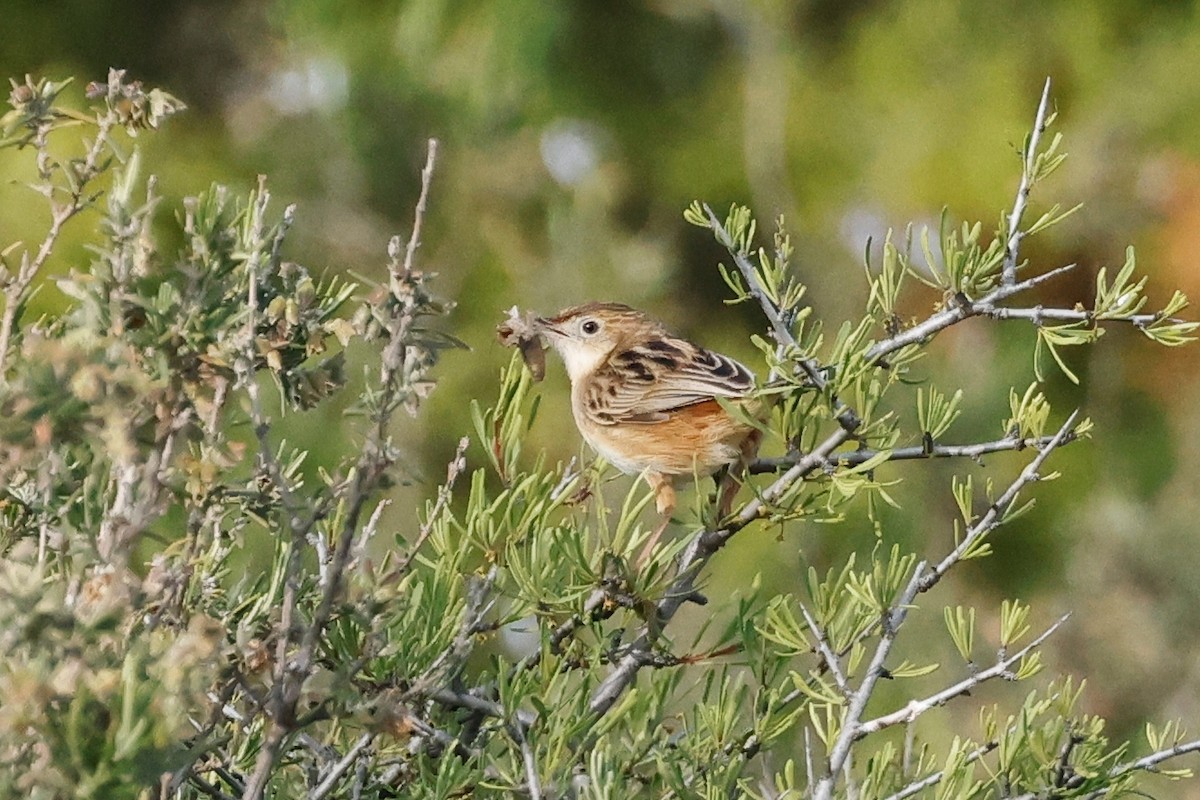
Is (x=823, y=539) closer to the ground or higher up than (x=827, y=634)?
higher up

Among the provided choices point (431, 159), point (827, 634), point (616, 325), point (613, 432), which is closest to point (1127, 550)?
point (616, 325)

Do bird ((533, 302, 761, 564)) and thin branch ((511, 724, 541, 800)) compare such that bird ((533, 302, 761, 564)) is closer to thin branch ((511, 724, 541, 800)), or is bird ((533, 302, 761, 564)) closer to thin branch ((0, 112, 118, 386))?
thin branch ((511, 724, 541, 800))

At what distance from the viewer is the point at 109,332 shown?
1.14 metres

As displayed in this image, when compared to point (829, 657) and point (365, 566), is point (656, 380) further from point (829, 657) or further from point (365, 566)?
point (365, 566)

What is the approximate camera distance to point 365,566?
3.95ft

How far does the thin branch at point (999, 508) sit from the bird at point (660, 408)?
1045 millimetres

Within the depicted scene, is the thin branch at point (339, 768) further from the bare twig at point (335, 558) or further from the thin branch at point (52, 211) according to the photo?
the thin branch at point (52, 211)

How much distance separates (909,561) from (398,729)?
1.99 ft

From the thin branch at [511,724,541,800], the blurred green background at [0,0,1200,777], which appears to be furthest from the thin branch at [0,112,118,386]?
the blurred green background at [0,0,1200,777]

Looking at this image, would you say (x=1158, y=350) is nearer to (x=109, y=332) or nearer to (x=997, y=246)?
(x=997, y=246)

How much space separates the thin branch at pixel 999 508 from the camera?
4.89 ft

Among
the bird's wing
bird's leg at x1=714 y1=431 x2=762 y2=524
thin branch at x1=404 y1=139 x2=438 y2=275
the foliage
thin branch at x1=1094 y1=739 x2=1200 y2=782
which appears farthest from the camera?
the bird's wing

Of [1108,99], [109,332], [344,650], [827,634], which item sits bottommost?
[827,634]

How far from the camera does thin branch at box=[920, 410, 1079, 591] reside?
58.7 inches
